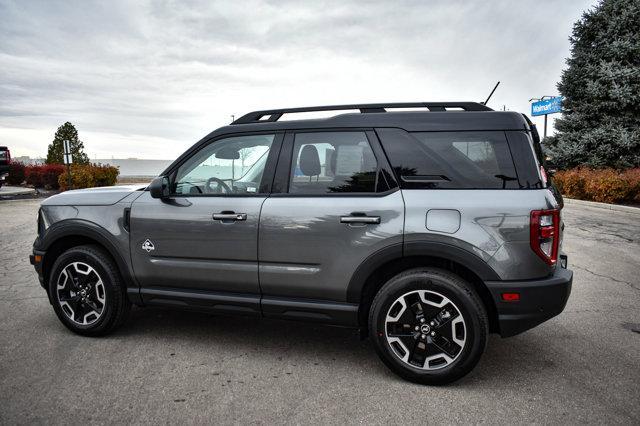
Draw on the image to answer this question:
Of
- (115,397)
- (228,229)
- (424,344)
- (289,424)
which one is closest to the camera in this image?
(289,424)

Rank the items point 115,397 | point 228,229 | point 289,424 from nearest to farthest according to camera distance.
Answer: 1. point 289,424
2. point 115,397
3. point 228,229

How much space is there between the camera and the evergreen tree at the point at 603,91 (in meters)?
19.3

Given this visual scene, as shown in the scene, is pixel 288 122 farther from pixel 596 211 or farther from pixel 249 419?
pixel 596 211

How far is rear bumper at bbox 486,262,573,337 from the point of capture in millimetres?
3000

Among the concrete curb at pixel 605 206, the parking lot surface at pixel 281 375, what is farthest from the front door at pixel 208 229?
the concrete curb at pixel 605 206

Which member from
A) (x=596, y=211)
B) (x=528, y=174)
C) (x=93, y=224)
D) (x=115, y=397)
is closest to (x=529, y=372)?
(x=528, y=174)

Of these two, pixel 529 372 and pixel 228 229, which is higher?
pixel 228 229

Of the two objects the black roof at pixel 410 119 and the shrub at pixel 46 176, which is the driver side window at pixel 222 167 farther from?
the shrub at pixel 46 176

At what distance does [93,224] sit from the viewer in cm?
400

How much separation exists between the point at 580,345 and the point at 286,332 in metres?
2.50

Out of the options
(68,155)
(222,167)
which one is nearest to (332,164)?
(222,167)

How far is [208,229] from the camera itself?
11.9 ft

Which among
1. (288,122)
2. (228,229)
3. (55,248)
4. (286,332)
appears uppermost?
(288,122)

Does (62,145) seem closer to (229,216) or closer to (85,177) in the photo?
(85,177)
